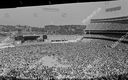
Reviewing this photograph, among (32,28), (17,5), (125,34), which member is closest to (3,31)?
(32,28)

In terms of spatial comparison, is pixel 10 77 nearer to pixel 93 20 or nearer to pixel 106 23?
pixel 106 23

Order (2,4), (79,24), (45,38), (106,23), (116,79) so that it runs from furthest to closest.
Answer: (79,24), (106,23), (45,38), (116,79), (2,4)

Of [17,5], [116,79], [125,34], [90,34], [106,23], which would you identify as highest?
[17,5]

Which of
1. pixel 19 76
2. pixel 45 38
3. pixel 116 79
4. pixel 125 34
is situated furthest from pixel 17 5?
pixel 45 38

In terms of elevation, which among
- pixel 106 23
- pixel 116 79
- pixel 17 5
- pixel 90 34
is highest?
pixel 17 5

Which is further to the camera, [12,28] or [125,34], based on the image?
[12,28]

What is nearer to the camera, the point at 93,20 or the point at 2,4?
the point at 2,4

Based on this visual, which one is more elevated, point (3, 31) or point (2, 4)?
point (2, 4)

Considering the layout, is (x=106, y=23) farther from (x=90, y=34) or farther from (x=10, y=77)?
(x=10, y=77)

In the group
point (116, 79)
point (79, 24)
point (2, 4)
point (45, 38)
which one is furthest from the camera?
point (79, 24)
